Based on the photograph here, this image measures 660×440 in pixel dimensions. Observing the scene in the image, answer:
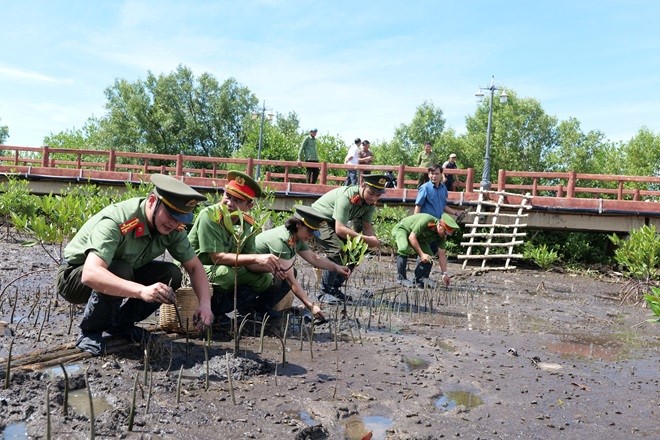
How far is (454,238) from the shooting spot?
15.8m

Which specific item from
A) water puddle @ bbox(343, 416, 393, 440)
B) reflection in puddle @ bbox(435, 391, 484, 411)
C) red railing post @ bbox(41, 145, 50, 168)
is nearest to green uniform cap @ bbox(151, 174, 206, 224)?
water puddle @ bbox(343, 416, 393, 440)

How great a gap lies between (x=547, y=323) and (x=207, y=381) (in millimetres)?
4831

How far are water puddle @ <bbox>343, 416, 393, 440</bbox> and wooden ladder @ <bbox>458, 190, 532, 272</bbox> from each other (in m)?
10.5

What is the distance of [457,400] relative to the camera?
4.11 meters

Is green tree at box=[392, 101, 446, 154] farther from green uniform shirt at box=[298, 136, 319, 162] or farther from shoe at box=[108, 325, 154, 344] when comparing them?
shoe at box=[108, 325, 154, 344]

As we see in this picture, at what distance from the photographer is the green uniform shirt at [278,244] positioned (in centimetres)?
550

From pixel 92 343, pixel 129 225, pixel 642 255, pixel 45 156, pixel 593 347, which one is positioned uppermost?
pixel 45 156

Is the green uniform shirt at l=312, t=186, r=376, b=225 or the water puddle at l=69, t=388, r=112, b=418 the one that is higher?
the green uniform shirt at l=312, t=186, r=376, b=225

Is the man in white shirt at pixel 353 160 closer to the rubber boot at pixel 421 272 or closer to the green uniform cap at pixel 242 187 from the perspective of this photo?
the rubber boot at pixel 421 272

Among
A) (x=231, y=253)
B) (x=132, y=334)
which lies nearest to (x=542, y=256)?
(x=231, y=253)

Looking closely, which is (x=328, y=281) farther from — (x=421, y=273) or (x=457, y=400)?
(x=457, y=400)

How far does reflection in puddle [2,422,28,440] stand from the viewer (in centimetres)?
291

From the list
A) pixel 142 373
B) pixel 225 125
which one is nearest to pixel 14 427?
pixel 142 373

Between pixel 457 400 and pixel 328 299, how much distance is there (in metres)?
3.18
